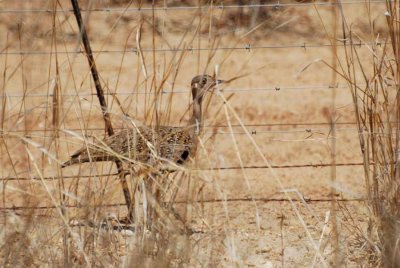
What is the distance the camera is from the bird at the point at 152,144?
383cm

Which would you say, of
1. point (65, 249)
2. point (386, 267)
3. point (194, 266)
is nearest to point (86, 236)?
point (65, 249)

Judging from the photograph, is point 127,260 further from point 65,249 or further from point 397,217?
point 397,217

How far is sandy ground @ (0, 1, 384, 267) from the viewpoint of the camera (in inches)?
155

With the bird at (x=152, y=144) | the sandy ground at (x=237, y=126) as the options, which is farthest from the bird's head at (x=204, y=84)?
the sandy ground at (x=237, y=126)

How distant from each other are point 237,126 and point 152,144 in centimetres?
400

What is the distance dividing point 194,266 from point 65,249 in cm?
55

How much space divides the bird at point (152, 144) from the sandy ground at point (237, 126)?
101mm

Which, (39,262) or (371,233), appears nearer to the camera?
(39,262)

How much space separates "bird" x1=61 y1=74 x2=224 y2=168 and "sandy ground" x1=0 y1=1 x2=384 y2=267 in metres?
0.10

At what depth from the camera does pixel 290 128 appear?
339 inches

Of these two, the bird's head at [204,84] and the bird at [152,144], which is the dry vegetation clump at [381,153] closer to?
the bird's head at [204,84]

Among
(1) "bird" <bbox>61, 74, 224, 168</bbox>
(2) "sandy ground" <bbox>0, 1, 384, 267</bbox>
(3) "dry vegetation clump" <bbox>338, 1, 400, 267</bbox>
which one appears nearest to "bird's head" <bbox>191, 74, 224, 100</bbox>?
(1) "bird" <bbox>61, 74, 224, 168</bbox>

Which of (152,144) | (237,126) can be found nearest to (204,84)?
(152,144)

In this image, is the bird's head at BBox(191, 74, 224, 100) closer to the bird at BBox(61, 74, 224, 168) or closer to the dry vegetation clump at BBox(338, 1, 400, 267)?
the bird at BBox(61, 74, 224, 168)
